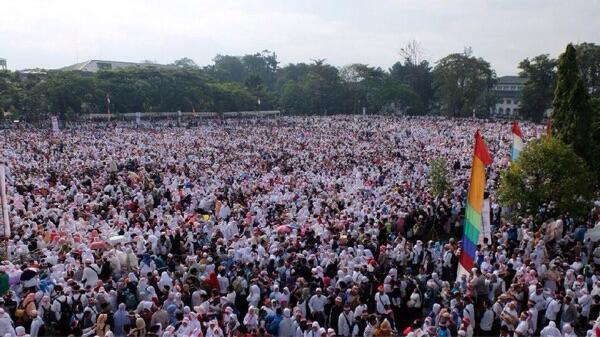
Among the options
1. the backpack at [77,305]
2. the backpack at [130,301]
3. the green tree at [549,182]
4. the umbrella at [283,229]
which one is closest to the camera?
the backpack at [77,305]

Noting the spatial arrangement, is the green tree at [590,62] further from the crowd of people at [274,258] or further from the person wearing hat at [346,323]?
the person wearing hat at [346,323]

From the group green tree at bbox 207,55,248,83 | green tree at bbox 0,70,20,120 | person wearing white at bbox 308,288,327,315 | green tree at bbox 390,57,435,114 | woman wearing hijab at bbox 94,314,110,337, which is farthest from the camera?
green tree at bbox 207,55,248,83

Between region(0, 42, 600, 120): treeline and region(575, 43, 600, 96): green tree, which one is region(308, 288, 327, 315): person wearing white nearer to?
region(0, 42, 600, 120): treeline

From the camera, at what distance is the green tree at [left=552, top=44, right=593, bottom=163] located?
16094 mm

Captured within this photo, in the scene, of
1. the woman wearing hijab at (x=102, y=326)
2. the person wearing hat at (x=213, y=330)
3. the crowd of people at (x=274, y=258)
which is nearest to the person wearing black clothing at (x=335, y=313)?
the crowd of people at (x=274, y=258)

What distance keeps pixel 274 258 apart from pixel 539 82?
47.0 metres

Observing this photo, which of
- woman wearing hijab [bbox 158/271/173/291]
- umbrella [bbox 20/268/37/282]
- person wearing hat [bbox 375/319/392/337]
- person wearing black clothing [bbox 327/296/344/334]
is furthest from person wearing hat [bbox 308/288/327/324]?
umbrella [bbox 20/268/37/282]

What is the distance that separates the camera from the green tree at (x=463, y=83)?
57.7 metres

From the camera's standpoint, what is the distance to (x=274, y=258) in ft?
36.1

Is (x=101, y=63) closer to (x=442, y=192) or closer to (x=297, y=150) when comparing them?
(x=297, y=150)

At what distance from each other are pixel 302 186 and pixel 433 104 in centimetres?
5414

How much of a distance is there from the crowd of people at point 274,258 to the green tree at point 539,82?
32079mm

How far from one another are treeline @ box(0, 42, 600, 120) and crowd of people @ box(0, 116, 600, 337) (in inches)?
985

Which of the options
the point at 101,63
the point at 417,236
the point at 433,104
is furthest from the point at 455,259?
the point at 101,63
